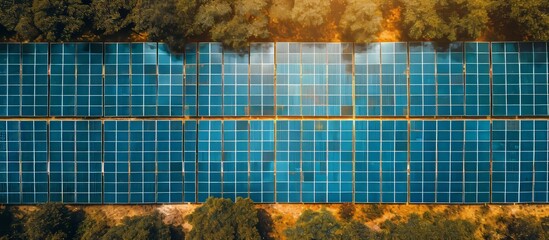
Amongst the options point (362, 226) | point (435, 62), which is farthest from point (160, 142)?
point (435, 62)

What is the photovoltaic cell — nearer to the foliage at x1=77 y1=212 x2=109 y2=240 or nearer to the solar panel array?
the solar panel array

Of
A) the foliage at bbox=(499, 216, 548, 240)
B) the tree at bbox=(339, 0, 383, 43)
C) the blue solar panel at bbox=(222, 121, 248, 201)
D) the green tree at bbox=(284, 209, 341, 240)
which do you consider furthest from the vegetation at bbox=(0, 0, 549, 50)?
the foliage at bbox=(499, 216, 548, 240)

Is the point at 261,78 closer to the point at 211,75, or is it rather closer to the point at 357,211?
the point at 211,75

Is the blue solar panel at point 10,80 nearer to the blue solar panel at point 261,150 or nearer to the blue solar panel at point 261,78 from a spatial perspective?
the blue solar panel at point 261,78

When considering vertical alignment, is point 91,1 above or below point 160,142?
above

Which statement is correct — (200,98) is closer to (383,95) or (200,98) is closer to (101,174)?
(101,174)

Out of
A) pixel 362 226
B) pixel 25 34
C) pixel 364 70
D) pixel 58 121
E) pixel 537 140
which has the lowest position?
pixel 362 226
